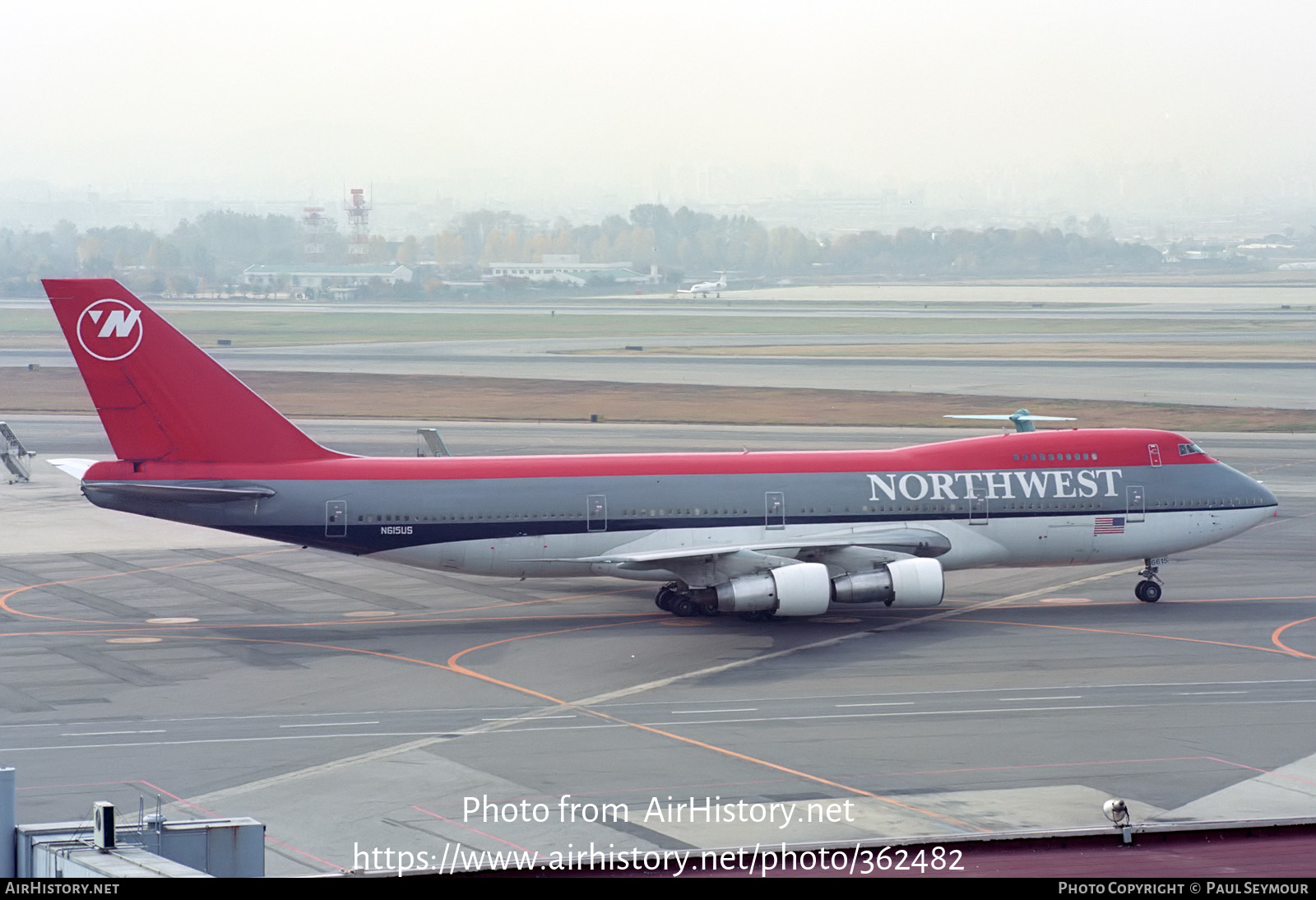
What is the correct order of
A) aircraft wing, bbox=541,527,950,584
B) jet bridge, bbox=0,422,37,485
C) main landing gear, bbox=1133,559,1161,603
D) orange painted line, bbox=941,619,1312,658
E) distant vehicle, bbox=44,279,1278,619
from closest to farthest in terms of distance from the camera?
orange painted line, bbox=941,619,1312,658
distant vehicle, bbox=44,279,1278,619
aircraft wing, bbox=541,527,950,584
main landing gear, bbox=1133,559,1161,603
jet bridge, bbox=0,422,37,485

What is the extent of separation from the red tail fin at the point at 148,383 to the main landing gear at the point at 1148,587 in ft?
90.3

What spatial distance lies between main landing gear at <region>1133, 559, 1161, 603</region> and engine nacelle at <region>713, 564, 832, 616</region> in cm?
1163

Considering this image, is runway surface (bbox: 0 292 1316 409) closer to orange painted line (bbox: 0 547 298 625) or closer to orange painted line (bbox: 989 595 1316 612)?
orange painted line (bbox: 989 595 1316 612)

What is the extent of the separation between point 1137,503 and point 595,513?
17123 millimetres

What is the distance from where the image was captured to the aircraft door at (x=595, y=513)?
43375 mm

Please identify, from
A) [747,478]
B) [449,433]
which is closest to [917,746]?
[747,478]

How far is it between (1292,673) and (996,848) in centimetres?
1946

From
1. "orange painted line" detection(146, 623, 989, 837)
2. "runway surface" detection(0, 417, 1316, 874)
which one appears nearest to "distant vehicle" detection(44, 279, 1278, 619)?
"runway surface" detection(0, 417, 1316, 874)

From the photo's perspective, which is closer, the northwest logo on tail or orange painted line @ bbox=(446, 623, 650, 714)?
orange painted line @ bbox=(446, 623, 650, 714)

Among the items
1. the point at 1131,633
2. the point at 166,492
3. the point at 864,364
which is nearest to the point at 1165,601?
the point at 1131,633

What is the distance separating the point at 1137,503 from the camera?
46062mm

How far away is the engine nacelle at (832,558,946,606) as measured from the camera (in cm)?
4166

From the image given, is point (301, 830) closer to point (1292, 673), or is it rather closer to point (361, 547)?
point (361, 547)

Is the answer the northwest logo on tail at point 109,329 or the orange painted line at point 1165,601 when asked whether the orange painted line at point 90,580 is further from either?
the orange painted line at point 1165,601
